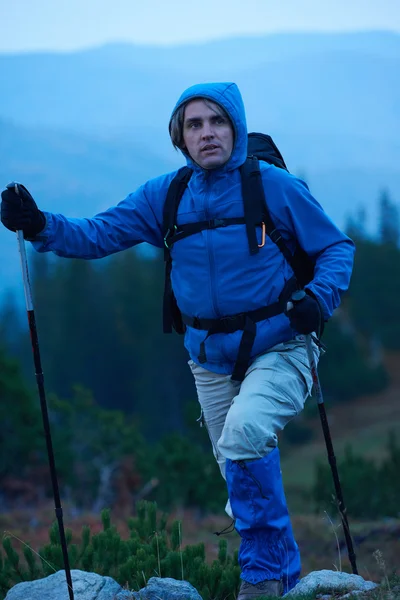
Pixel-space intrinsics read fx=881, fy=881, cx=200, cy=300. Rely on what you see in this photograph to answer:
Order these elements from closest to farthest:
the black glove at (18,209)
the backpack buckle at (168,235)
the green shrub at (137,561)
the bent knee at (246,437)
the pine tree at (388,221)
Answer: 1. the bent knee at (246,437)
2. the black glove at (18,209)
3. the backpack buckle at (168,235)
4. the green shrub at (137,561)
5. the pine tree at (388,221)

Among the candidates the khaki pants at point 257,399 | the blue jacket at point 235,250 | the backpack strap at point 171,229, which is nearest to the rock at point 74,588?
the khaki pants at point 257,399

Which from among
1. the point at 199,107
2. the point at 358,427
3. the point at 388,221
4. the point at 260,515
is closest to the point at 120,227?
the point at 199,107

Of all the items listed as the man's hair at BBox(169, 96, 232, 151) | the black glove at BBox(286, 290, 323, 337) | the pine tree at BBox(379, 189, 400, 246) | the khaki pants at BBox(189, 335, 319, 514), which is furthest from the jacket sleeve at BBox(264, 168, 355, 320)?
the pine tree at BBox(379, 189, 400, 246)

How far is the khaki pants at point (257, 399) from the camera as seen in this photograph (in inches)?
162

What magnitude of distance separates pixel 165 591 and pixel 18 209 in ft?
6.83

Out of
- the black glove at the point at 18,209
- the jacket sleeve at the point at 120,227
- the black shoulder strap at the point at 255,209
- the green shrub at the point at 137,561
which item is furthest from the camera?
the green shrub at the point at 137,561

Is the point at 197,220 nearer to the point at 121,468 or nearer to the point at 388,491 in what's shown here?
the point at 388,491

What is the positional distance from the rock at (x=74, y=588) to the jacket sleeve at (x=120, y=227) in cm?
175

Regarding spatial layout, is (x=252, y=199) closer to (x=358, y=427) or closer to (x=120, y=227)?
(x=120, y=227)

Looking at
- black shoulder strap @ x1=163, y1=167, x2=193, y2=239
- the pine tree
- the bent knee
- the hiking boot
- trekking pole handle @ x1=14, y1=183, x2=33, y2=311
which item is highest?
black shoulder strap @ x1=163, y1=167, x2=193, y2=239

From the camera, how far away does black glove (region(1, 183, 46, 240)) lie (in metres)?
4.57

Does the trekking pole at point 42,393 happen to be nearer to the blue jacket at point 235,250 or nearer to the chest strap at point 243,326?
the blue jacket at point 235,250

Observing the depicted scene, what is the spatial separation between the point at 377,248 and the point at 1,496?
1978 inches

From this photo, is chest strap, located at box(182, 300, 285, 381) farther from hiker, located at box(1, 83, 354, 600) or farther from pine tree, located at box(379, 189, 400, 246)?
pine tree, located at box(379, 189, 400, 246)
